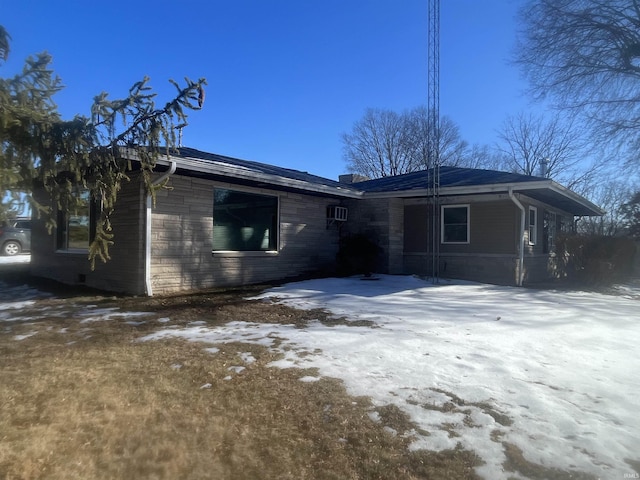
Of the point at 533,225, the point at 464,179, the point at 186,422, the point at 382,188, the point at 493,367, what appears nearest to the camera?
the point at 186,422

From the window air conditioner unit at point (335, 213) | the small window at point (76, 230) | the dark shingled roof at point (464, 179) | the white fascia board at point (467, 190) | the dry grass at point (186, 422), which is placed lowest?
the dry grass at point (186, 422)

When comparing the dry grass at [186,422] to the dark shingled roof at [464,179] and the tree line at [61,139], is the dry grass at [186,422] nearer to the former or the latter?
the tree line at [61,139]

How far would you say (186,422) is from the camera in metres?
3.00

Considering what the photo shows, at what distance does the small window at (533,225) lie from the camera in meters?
13.4

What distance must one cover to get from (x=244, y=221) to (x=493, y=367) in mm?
7638

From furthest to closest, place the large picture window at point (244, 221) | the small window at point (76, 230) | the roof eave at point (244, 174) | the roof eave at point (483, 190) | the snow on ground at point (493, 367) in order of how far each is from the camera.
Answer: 1. the roof eave at point (483, 190)
2. the large picture window at point (244, 221)
3. the small window at point (76, 230)
4. the roof eave at point (244, 174)
5. the snow on ground at point (493, 367)

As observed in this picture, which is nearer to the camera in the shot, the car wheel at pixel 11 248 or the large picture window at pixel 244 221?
the large picture window at pixel 244 221

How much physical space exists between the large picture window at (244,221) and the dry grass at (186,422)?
18.5 feet

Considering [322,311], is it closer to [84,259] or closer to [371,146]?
[84,259]

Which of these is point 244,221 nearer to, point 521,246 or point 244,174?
point 244,174

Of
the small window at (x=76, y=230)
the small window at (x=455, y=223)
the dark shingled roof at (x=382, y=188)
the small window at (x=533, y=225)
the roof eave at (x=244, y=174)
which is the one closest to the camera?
the roof eave at (x=244, y=174)

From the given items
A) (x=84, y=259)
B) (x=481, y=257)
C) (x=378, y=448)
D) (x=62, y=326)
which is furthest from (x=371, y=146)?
(x=378, y=448)

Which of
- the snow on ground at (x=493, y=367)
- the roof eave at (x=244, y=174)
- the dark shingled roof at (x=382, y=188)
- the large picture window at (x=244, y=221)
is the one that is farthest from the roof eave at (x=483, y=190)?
the snow on ground at (x=493, y=367)

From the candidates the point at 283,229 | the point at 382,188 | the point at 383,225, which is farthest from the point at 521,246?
the point at 283,229
